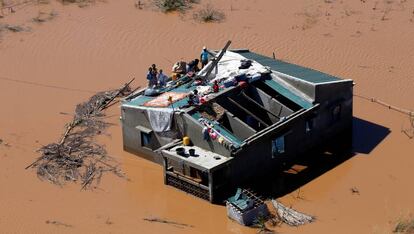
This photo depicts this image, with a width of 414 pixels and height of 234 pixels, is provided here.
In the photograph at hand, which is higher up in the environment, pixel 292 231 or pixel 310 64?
pixel 310 64

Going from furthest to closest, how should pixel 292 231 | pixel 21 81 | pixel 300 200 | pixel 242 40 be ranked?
pixel 242 40 → pixel 21 81 → pixel 300 200 → pixel 292 231

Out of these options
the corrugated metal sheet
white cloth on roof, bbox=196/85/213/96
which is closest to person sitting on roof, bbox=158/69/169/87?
white cloth on roof, bbox=196/85/213/96

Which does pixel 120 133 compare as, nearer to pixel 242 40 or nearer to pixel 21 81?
pixel 21 81

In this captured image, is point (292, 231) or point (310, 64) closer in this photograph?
point (292, 231)

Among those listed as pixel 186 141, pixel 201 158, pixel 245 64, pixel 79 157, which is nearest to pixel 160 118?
pixel 186 141

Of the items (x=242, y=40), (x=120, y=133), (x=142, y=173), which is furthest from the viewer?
(x=242, y=40)

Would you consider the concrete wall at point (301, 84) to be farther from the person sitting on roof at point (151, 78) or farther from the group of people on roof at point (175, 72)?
the person sitting on roof at point (151, 78)

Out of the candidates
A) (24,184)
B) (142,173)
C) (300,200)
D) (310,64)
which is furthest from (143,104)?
(310,64)
